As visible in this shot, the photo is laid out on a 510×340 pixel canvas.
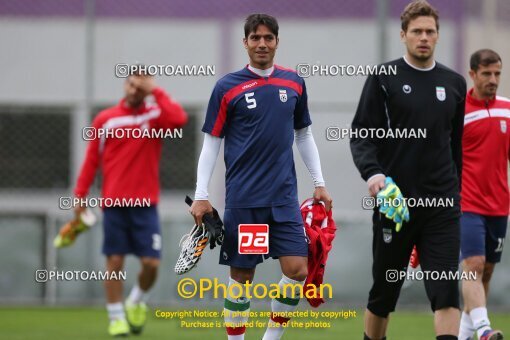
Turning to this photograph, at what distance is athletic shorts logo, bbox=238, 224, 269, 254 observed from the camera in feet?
25.4

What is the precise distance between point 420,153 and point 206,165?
1.54m

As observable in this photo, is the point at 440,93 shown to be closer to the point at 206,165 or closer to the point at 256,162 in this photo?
the point at 256,162

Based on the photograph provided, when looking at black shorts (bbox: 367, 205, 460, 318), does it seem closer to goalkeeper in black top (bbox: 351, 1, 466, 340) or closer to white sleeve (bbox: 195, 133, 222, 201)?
goalkeeper in black top (bbox: 351, 1, 466, 340)

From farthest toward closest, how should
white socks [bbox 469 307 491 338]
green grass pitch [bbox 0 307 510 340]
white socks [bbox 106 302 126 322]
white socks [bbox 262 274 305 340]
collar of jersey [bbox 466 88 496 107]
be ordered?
white socks [bbox 106 302 126 322] → green grass pitch [bbox 0 307 510 340] → collar of jersey [bbox 466 88 496 107] → white socks [bbox 469 307 491 338] → white socks [bbox 262 274 305 340]

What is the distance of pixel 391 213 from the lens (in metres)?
7.01

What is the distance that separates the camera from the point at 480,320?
29.2 ft

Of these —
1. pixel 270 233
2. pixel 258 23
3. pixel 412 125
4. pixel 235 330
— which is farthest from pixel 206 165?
pixel 412 125

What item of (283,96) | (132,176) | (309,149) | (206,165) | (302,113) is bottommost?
(132,176)

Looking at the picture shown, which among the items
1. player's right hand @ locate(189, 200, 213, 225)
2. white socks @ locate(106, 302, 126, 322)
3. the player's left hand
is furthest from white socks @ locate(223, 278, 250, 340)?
white socks @ locate(106, 302, 126, 322)

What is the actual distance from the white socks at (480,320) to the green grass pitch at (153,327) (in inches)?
55.8

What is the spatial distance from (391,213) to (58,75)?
751cm

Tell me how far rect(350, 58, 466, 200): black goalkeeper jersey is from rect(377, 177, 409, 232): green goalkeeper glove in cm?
21

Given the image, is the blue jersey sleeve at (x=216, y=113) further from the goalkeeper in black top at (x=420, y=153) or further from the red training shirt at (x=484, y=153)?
the red training shirt at (x=484, y=153)

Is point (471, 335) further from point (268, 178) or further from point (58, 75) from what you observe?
point (58, 75)
